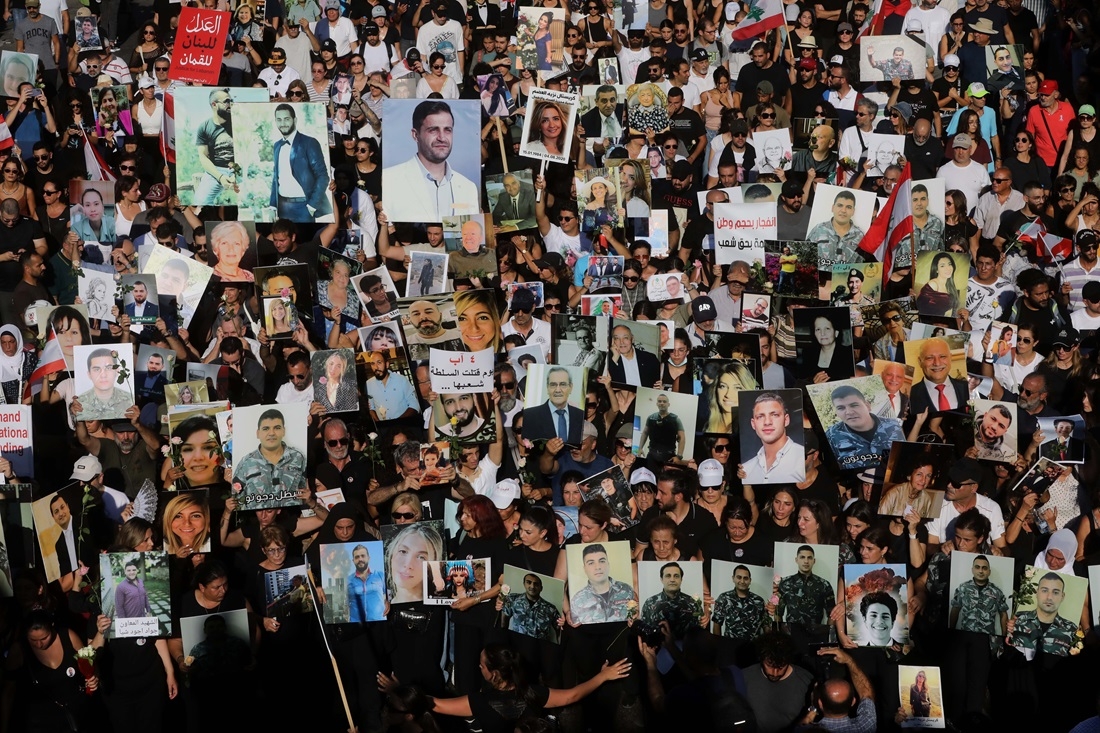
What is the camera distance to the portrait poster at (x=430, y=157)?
1312 cm

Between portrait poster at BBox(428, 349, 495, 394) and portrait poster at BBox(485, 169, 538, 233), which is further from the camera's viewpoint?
portrait poster at BBox(485, 169, 538, 233)

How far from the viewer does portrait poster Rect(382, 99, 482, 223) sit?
1312 centimetres

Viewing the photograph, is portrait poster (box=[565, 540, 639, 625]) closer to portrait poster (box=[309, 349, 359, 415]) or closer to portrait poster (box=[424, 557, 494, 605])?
portrait poster (box=[424, 557, 494, 605])

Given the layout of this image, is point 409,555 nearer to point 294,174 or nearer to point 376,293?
point 376,293

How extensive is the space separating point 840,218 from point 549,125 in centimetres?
253

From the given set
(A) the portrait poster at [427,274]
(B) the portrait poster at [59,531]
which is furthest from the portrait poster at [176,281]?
(B) the portrait poster at [59,531]

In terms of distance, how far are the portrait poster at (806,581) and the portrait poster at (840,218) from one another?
3152 mm

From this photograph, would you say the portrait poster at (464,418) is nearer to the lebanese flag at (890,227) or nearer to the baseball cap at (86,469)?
the baseball cap at (86,469)

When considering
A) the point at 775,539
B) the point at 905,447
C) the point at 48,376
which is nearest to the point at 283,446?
the point at 48,376

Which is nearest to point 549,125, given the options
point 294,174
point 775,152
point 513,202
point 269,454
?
point 513,202

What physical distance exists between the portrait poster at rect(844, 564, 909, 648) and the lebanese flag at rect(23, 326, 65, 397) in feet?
19.7

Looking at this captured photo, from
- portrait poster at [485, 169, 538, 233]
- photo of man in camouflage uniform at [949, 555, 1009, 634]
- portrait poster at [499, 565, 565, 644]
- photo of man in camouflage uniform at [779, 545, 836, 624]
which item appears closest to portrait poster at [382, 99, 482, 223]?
portrait poster at [485, 169, 538, 233]

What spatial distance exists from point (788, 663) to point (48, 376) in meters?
5.96

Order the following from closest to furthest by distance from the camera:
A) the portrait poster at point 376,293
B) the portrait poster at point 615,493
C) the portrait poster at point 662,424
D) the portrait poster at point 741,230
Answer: the portrait poster at point 615,493 < the portrait poster at point 662,424 < the portrait poster at point 376,293 < the portrait poster at point 741,230
